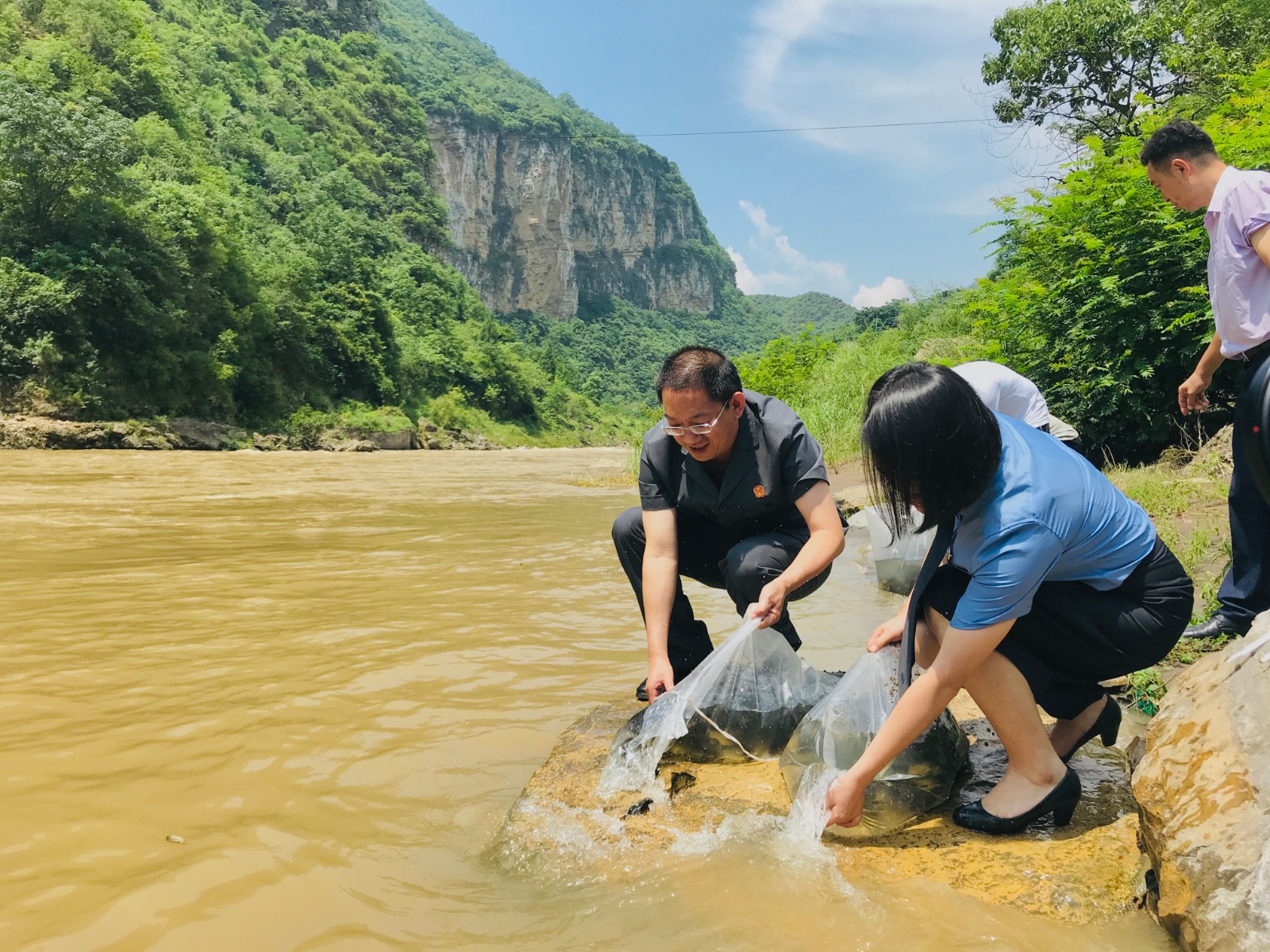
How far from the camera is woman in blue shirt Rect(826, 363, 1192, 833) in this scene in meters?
1.52

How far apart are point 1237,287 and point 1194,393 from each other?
49 cm

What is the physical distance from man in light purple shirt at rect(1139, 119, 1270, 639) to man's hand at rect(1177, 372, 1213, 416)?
0.73 feet

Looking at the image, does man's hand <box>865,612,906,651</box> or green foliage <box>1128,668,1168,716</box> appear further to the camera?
green foliage <box>1128,668,1168,716</box>

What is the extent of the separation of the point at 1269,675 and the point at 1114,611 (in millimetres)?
329

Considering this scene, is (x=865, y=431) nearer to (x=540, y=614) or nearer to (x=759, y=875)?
(x=759, y=875)

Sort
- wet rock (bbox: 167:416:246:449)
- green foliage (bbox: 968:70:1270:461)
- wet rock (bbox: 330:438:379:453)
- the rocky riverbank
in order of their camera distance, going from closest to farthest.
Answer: green foliage (bbox: 968:70:1270:461)
the rocky riverbank
wet rock (bbox: 167:416:246:449)
wet rock (bbox: 330:438:379:453)

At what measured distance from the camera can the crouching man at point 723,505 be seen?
2.30 meters

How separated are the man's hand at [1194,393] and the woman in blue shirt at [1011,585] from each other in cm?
136

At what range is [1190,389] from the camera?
111 inches

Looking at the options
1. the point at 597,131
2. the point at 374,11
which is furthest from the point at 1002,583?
the point at 597,131

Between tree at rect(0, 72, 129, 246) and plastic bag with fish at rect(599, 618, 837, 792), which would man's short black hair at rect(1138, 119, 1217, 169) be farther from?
tree at rect(0, 72, 129, 246)

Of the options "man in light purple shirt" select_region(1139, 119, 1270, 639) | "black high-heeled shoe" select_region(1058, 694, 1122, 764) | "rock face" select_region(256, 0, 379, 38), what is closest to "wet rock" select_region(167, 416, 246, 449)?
"man in light purple shirt" select_region(1139, 119, 1270, 639)

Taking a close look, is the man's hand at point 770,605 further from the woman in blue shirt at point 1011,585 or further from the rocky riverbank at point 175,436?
the rocky riverbank at point 175,436

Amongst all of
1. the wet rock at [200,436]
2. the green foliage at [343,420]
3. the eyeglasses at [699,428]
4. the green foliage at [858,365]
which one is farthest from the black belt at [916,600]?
the green foliage at [343,420]
